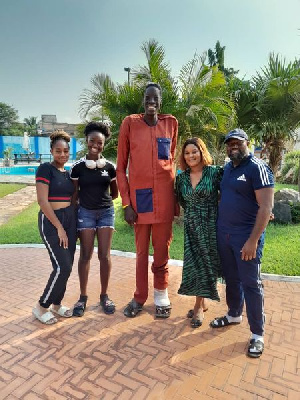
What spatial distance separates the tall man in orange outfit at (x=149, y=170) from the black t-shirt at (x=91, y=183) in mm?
168

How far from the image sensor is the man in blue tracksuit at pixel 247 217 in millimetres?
2320

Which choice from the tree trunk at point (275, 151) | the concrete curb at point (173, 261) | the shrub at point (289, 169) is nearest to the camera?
the concrete curb at point (173, 261)

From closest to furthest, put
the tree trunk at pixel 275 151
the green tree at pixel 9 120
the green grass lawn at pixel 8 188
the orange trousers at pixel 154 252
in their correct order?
the orange trousers at pixel 154 252
the tree trunk at pixel 275 151
the green grass lawn at pixel 8 188
the green tree at pixel 9 120

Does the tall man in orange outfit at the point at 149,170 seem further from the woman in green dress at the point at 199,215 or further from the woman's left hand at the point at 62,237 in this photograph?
the woman's left hand at the point at 62,237

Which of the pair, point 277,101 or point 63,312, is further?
point 277,101

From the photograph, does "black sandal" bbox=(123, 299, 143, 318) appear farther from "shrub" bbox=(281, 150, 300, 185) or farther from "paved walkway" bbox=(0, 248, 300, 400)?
"shrub" bbox=(281, 150, 300, 185)

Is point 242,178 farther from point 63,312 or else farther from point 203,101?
point 203,101

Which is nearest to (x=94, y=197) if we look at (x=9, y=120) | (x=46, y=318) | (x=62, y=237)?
(x=62, y=237)

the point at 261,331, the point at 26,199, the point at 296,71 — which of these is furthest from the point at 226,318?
the point at 26,199

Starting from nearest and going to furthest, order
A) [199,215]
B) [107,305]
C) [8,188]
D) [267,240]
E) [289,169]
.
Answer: [199,215] → [107,305] → [267,240] → [8,188] → [289,169]

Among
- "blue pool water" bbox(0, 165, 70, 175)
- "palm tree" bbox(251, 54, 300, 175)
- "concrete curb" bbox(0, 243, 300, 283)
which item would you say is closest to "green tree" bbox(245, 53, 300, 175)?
"palm tree" bbox(251, 54, 300, 175)

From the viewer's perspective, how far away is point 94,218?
10.0 ft

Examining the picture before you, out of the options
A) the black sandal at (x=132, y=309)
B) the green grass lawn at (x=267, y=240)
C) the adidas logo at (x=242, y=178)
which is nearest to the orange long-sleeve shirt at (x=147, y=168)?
the adidas logo at (x=242, y=178)

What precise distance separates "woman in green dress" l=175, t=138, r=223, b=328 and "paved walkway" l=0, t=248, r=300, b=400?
49cm
